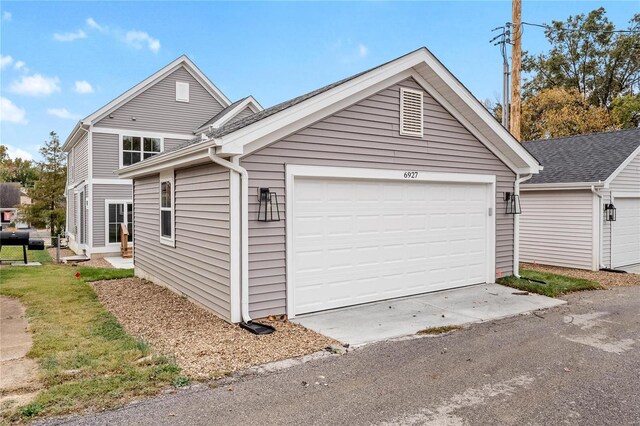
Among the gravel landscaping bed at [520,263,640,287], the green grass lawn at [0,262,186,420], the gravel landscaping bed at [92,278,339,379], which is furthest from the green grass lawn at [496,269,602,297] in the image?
the green grass lawn at [0,262,186,420]

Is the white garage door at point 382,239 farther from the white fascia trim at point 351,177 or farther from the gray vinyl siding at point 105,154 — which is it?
the gray vinyl siding at point 105,154

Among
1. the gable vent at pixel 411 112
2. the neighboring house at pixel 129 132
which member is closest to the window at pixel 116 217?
the neighboring house at pixel 129 132

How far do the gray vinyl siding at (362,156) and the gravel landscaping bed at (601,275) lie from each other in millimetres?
2499

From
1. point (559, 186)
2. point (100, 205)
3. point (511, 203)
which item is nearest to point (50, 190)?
point (100, 205)

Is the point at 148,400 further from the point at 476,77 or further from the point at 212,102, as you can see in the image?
the point at 476,77

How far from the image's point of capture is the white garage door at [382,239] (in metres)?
6.72

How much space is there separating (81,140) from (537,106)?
80.9 feet

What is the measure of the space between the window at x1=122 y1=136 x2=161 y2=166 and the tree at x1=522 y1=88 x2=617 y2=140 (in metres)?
21.3

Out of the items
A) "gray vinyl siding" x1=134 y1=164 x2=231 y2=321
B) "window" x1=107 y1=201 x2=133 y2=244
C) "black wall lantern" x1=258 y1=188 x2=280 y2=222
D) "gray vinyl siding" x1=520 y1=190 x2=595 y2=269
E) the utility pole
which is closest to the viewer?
"black wall lantern" x1=258 y1=188 x2=280 y2=222

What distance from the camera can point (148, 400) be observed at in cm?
373

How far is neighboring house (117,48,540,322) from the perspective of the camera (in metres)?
6.18

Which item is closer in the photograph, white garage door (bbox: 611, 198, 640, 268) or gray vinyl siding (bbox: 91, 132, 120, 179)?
white garage door (bbox: 611, 198, 640, 268)

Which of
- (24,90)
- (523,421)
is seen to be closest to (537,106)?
(523,421)

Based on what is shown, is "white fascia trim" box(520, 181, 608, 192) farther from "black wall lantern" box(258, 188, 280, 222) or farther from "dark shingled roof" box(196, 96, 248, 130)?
"dark shingled roof" box(196, 96, 248, 130)
